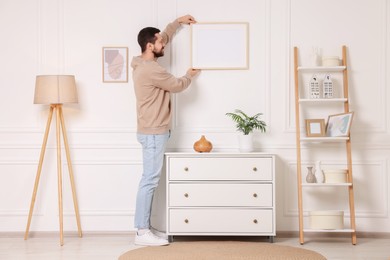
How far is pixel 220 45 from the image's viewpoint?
15.2 ft

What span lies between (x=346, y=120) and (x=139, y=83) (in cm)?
172

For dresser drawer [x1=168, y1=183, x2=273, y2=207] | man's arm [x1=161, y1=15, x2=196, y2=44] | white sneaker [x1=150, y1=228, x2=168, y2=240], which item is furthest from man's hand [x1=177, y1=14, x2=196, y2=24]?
white sneaker [x1=150, y1=228, x2=168, y2=240]

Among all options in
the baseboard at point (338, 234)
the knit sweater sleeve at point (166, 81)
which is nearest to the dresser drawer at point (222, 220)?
the baseboard at point (338, 234)

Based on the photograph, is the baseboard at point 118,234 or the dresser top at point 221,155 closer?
the dresser top at point 221,155

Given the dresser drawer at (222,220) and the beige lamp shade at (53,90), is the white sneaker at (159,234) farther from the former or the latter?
the beige lamp shade at (53,90)

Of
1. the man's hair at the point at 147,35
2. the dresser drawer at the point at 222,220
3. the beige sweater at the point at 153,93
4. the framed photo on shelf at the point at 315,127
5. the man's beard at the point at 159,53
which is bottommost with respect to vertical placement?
the dresser drawer at the point at 222,220

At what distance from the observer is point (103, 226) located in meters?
4.62

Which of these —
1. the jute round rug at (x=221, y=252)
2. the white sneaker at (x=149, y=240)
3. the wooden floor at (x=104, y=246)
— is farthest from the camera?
the white sneaker at (x=149, y=240)

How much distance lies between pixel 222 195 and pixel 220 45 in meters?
1.34

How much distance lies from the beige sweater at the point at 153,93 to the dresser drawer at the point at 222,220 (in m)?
0.72

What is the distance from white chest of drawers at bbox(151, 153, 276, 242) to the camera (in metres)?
4.21

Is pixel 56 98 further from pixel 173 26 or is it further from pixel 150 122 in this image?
pixel 173 26

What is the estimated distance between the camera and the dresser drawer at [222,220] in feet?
13.8

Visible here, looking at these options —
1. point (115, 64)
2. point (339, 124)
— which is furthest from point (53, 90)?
point (339, 124)
